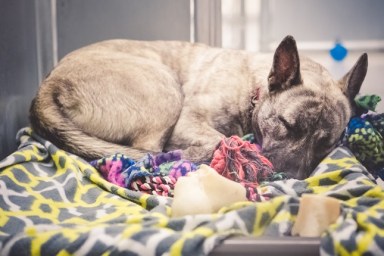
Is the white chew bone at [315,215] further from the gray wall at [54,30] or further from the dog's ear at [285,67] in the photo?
the gray wall at [54,30]

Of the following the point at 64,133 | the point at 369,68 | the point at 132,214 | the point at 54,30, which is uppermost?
the point at 54,30

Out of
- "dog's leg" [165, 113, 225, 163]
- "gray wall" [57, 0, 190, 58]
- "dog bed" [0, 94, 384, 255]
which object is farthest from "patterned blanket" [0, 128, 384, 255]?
"gray wall" [57, 0, 190, 58]

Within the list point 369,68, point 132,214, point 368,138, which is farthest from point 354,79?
point 132,214

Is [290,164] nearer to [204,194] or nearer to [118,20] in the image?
[204,194]

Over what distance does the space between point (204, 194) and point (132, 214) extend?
0.25m

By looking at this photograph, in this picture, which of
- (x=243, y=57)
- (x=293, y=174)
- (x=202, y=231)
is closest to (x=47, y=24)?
(x=243, y=57)

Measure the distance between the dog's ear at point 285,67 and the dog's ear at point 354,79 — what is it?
0.29 metres

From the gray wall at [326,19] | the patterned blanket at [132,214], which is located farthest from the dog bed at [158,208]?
the gray wall at [326,19]

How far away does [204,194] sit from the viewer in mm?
1342

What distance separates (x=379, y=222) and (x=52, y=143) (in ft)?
4.72

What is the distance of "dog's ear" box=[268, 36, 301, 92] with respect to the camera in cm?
189

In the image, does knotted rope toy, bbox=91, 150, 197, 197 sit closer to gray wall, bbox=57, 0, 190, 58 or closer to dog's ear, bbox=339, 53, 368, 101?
dog's ear, bbox=339, 53, 368, 101

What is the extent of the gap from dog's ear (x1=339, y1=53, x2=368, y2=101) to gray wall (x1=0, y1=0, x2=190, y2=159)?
1345 millimetres

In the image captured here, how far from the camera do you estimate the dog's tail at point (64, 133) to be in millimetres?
1860
